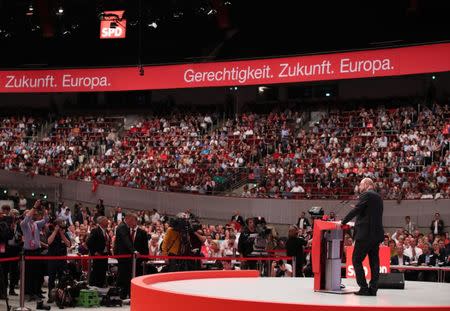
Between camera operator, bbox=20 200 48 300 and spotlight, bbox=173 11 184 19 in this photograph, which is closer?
camera operator, bbox=20 200 48 300

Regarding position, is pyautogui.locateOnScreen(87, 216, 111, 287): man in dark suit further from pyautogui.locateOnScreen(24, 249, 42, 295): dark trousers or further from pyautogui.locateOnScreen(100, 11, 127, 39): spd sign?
pyautogui.locateOnScreen(100, 11, 127, 39): spd sign

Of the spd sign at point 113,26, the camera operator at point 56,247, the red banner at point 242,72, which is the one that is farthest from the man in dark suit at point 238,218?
the camera operator at point 56,247

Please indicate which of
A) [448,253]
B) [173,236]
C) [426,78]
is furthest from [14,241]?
[426,78]

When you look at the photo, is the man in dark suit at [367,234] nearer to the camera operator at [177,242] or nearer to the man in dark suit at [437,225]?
the camera operator at [177,242]

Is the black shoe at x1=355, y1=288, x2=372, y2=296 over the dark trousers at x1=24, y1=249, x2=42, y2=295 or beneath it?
over

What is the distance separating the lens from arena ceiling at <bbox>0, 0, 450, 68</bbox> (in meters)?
33.6

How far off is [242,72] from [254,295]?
24.6 meters

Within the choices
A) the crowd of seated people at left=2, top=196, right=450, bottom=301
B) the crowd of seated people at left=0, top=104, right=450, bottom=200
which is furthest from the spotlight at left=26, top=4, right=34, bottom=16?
the crowd of seated people at left=2, top=196, right=450, bottom=301

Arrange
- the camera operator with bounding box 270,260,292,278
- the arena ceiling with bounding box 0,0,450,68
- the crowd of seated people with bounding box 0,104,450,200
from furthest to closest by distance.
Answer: the arena ceiling with bounding box 0,0,450,68, the crowd of seated people with bounding box 0,104,450,200, the camera operator with bounding box 270,260,292,278

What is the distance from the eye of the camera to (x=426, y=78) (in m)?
32.4

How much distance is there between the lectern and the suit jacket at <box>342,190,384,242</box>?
1.59 ft

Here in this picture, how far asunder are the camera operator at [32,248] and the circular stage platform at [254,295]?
12.0 ft

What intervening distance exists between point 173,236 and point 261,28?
22106mm

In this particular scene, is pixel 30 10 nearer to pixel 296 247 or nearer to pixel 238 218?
pixel 238 218
